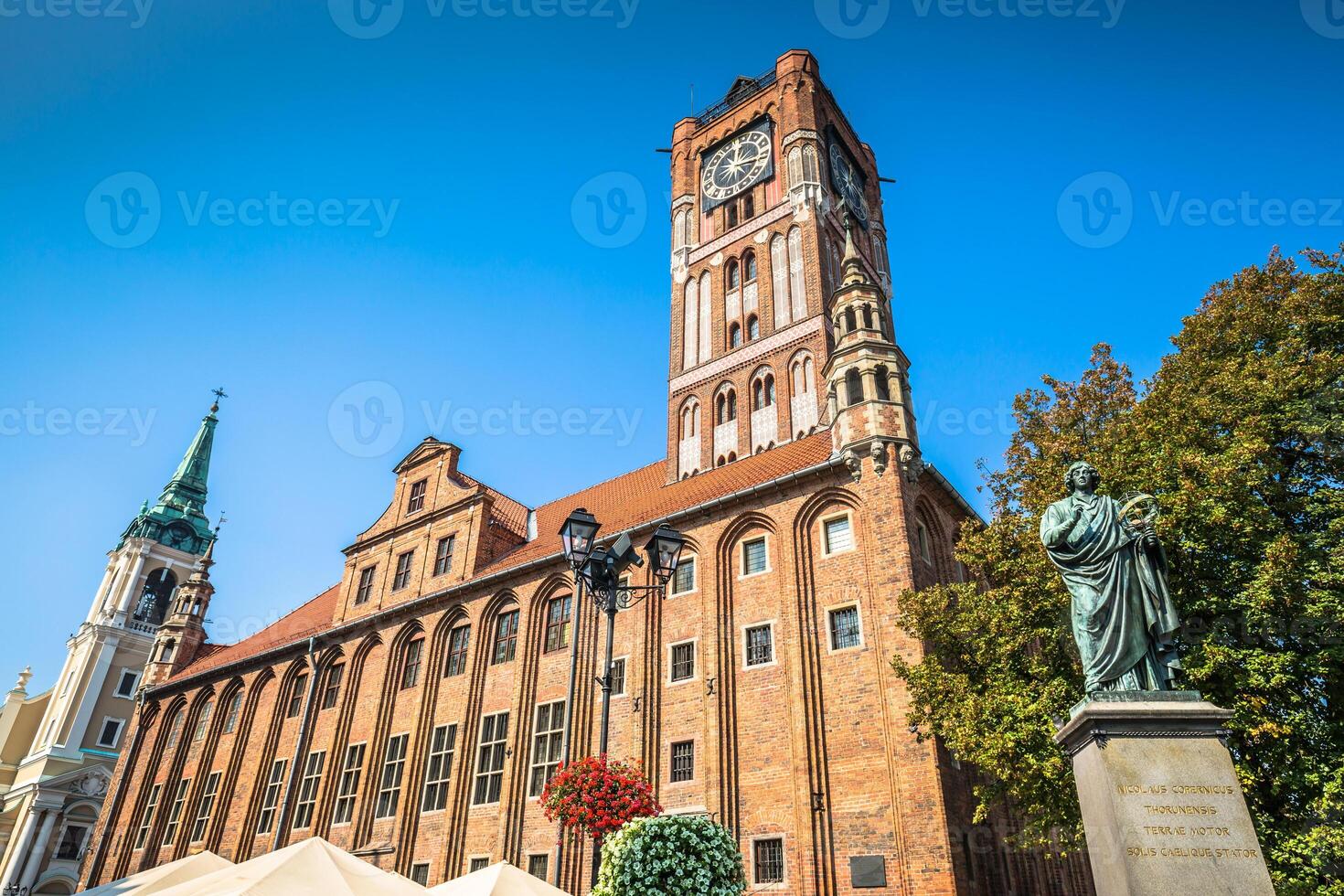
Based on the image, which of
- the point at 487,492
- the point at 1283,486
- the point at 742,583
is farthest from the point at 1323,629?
the point at 487,492

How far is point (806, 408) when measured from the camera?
104 feet

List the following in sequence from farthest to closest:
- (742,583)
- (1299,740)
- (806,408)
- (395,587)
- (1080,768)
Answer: (395,587), (806,408), (742,583), (1299,740), (1080,768)

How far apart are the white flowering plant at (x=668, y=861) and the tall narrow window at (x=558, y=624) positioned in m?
14.7

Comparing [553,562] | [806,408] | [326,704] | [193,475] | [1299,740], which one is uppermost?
[193,475]

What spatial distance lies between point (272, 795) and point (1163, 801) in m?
33.8

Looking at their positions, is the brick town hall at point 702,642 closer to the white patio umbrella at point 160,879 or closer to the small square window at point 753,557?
the small square window at point 753,557

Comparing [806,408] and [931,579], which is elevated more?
[806,408]

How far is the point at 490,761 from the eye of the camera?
86.6 ft

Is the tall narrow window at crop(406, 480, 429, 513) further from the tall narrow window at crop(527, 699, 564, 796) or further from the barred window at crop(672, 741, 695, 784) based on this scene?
the barred window at crop(672, 741, 695, 784)

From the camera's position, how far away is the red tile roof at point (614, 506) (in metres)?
26.4

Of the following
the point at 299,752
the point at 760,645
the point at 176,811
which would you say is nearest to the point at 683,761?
the point at 760,645

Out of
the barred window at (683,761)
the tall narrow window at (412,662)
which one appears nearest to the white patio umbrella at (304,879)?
the barred window at (683,761)

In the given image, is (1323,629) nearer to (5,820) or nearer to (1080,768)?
(1080,768)

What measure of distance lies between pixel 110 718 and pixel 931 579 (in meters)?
65.3
